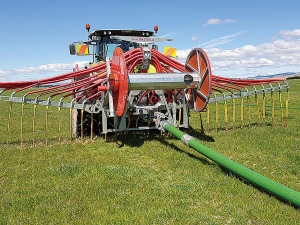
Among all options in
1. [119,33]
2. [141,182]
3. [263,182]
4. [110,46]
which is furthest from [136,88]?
[119,33]

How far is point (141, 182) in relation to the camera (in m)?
4.06

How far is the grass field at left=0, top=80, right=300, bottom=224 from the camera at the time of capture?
312 cm

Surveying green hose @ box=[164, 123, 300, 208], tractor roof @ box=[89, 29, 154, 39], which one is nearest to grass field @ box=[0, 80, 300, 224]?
green hose @ box=[164, 123, 300, 208]

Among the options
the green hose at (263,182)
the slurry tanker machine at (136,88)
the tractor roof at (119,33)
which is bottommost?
the green hose at (263,182)

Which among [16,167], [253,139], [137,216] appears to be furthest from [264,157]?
[16,167]

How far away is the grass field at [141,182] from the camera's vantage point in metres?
3.12

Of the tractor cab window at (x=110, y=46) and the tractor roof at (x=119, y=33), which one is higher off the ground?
the tractor roof at (x=119, y=33)

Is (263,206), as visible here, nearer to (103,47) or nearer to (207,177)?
(207,177)

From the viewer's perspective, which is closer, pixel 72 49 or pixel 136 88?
pixel 136 88

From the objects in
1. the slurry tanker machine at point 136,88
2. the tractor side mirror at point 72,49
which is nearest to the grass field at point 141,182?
the slurry tanker machine at point 136,88

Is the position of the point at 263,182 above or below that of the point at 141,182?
above

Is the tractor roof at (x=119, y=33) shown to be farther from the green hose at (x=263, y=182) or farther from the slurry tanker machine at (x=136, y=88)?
the green hose at (x=263, y=182)

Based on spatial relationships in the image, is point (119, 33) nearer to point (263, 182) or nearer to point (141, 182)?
point (141, 182)

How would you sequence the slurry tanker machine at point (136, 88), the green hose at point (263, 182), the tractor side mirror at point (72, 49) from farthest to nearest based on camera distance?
the tractor side mirror at point (72, 49), the slurry tanker machine at point (136, 88), the green hose at point (263, 182)
